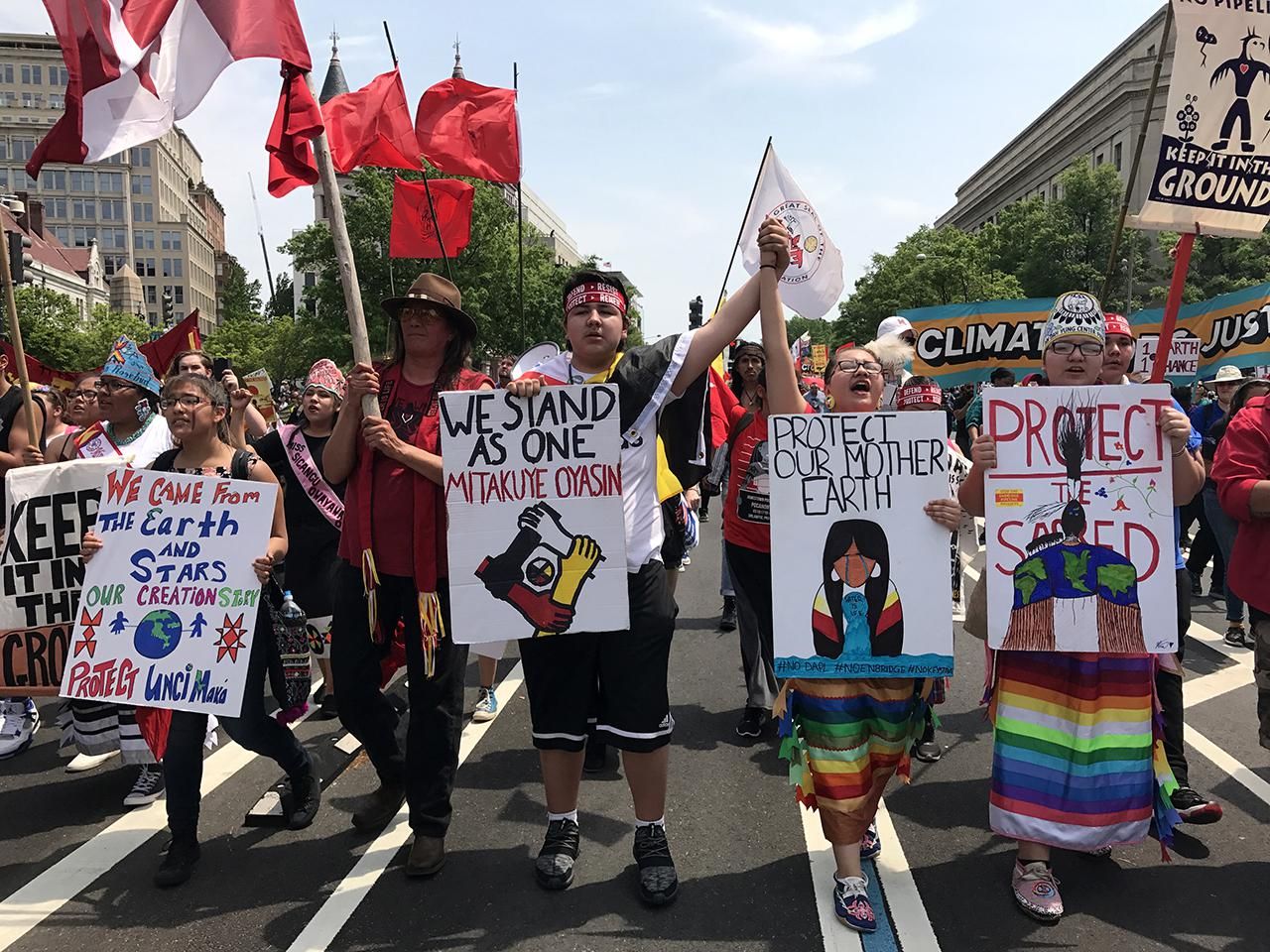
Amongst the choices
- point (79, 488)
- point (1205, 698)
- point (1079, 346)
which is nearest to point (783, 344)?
point (1079, 346)

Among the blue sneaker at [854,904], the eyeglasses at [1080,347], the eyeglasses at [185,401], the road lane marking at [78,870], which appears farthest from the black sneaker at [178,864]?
the eyeglasses at [1080,347]

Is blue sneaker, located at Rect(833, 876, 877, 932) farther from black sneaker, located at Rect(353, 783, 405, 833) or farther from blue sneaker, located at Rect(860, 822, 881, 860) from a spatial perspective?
black sneaker, located at Rect(353, 783, 405, 833)

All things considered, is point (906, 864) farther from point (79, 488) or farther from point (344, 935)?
point (79, 488)

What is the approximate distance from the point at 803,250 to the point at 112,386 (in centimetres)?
422

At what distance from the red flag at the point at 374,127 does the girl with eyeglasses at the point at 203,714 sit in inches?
141

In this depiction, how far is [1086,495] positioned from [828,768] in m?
1.25

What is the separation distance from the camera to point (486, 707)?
17.3ft

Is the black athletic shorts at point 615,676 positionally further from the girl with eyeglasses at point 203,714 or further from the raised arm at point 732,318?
the girl with eyeglasses at point 203,714

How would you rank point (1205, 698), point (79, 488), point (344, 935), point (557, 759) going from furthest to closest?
point (1205, 698)
point (79, 488)
point (557, 759)
point (344, 935)

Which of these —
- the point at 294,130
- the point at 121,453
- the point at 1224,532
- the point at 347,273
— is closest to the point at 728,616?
the point at 1224,532

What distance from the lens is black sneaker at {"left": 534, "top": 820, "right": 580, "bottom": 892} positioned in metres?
3.29

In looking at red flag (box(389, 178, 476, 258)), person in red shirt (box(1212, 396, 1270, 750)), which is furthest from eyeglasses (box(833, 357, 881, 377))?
red flag (box(389, 178, 476, 258))

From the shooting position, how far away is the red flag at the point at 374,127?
679cm

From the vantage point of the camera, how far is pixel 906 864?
11.3ft
